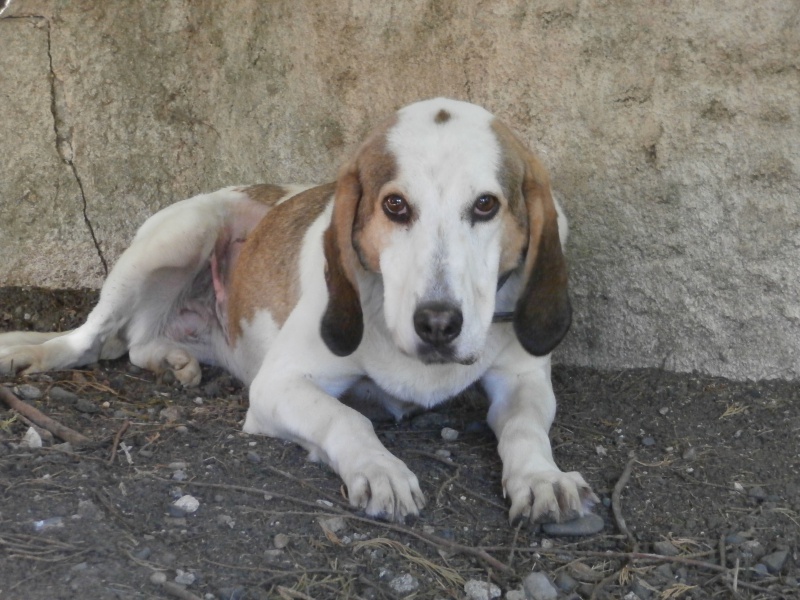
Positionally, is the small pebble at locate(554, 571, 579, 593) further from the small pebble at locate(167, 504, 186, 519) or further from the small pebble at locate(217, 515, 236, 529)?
the small pebble at locate(167, 504, 186, 519)

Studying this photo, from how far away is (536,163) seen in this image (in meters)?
3.81

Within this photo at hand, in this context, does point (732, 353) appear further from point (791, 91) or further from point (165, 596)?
point (165, 596)

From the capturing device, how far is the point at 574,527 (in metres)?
3.20

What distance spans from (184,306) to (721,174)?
2849 mm

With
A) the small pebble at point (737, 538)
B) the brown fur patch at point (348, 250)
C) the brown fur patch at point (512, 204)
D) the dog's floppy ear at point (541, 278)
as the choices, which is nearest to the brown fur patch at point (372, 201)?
the brown fur patch at point (348, 250)

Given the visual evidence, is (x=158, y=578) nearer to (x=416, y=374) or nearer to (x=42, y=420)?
(x=42, y=420)

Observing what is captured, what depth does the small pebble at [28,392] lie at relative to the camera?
4361 millimetres

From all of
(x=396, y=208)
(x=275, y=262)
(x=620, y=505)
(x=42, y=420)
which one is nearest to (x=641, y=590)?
(x=620, y=505)

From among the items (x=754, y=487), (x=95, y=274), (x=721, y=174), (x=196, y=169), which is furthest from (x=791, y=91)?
(x=95, y=274)

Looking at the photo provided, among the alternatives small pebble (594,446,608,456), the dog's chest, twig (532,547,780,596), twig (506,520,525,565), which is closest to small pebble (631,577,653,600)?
twig (532,547,780,596)

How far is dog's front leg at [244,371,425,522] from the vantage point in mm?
3193

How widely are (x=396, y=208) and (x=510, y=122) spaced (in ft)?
5.19

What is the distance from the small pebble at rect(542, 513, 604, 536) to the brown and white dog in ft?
0.13

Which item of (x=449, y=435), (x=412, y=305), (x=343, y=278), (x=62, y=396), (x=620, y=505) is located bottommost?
(x=62, y=396)
